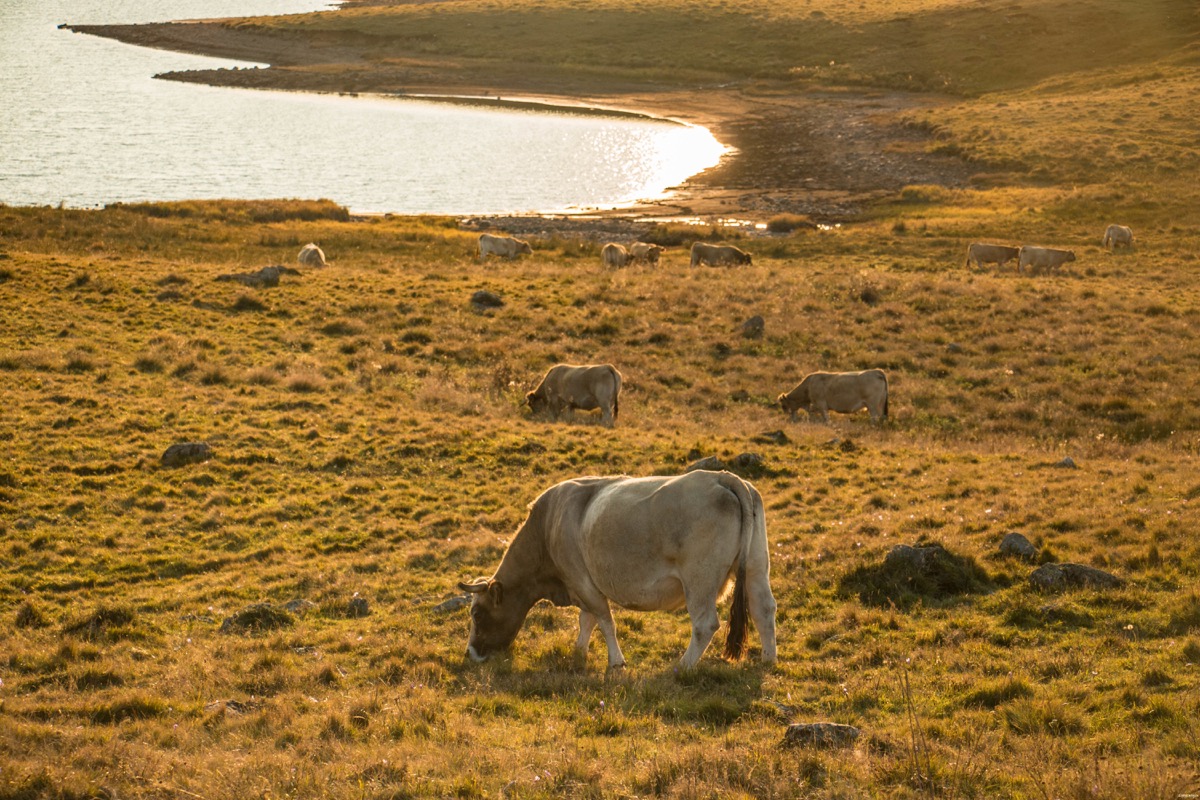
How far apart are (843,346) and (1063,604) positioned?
18.6 meters

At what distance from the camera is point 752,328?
30.9 meters

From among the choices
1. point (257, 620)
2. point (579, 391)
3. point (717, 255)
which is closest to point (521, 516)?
point (257, 620)

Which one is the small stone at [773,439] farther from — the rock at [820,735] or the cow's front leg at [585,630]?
the rock at [820,735]

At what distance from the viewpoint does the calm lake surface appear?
67.7 m

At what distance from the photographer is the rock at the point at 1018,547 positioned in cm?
1363

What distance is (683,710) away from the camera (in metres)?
9.30

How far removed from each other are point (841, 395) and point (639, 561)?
15054 millimetres

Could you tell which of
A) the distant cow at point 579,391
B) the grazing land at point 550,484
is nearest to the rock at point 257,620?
the grazing land at point 550,484

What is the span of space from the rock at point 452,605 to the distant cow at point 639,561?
5.30ft

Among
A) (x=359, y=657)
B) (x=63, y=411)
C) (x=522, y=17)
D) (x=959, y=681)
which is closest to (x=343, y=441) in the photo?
(x=63, y=411)

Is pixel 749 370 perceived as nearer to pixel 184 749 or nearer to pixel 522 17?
pixel 184 749

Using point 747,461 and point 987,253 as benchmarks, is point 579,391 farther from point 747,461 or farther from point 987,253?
point 987,253

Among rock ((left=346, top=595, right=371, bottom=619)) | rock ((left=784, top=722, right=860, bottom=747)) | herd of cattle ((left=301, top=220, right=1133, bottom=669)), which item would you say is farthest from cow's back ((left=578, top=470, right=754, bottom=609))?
rock ((left=346, top=595, right=371, bottom=619))

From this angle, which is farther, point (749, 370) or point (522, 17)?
point (522, 17)
